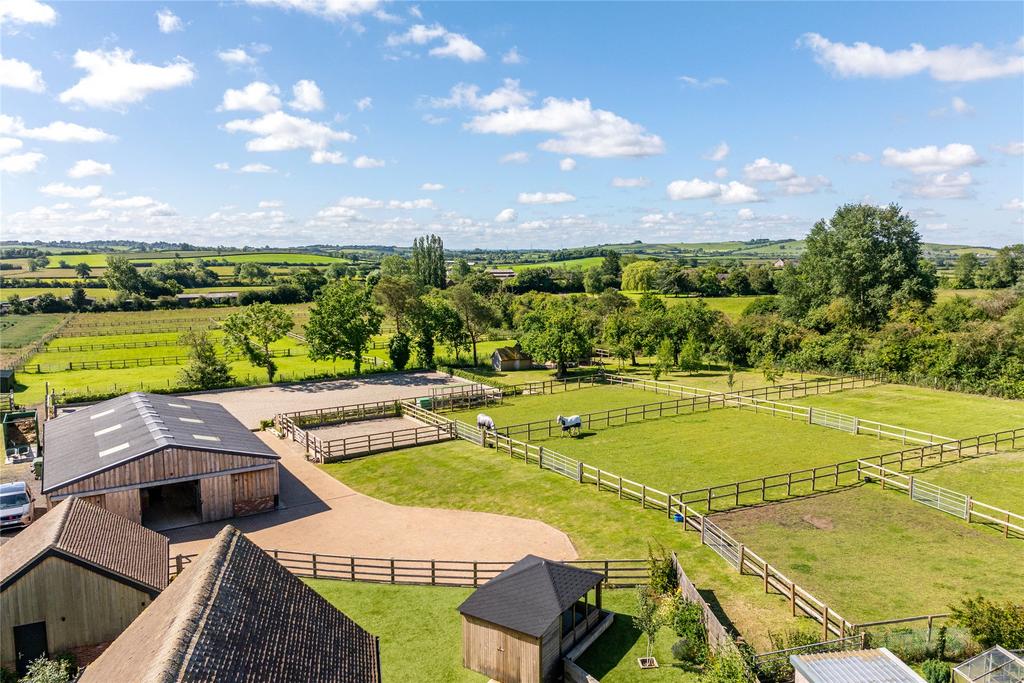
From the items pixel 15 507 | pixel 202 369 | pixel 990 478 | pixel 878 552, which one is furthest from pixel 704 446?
pixel 202 369

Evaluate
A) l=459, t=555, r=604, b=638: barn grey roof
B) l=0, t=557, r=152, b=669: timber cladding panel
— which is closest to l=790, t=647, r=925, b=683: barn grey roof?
l=459, t=555, r=604, b=638: barn grey roof

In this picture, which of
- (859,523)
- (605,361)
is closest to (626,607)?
(859,523)

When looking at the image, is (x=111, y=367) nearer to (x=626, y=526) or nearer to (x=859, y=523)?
(x=626, y=526)

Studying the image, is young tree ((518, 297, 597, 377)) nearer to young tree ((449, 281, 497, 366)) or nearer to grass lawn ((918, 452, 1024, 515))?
young tree ((449, 281, 497, 366))

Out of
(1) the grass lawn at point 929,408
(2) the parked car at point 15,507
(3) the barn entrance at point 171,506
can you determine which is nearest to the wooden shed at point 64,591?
(2) the parked car at point 15,507

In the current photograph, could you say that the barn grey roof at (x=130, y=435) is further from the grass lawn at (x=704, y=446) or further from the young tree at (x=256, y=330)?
the young tree at (x=256, y=330)

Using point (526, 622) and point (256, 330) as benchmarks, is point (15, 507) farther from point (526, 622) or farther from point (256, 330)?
point (256, 330)
